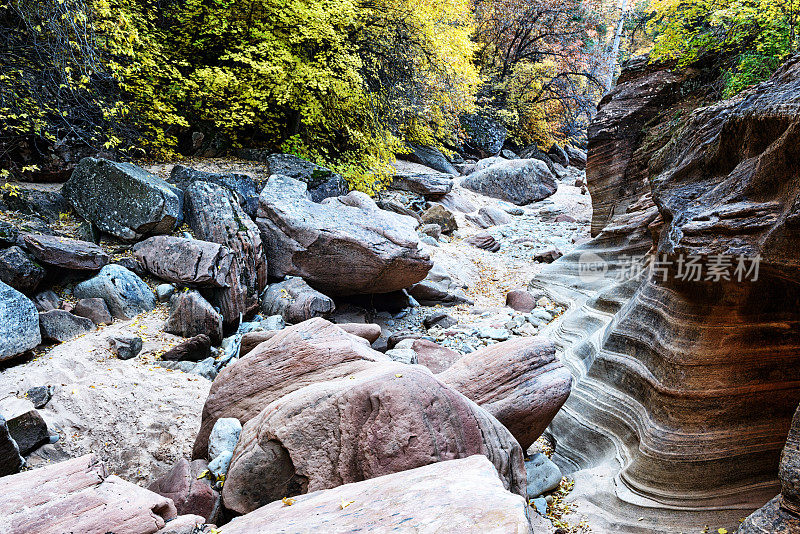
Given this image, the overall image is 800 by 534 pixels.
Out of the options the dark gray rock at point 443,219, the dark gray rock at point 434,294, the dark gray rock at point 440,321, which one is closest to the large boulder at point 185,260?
the dark gray rock at point 440,321

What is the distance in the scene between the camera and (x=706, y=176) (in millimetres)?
4027

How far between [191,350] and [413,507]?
495 centimetres

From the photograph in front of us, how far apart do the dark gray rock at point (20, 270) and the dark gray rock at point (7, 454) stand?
3114 mm

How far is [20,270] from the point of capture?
593 centimetres

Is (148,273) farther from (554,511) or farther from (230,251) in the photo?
(554,511)

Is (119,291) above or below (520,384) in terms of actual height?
below

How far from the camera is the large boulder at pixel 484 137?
21.9 metres

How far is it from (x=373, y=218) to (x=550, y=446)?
17.8ft

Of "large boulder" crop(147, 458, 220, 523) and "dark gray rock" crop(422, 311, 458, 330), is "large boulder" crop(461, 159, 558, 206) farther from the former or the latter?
"large boulder" crop(147, 458, 220, 523)

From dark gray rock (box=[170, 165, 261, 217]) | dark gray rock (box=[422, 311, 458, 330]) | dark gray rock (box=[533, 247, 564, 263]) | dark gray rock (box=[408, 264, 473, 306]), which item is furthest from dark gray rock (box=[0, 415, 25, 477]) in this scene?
dark gray rock (box=[533, 247, 564, 263])

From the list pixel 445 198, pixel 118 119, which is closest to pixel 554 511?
pixel 118 119

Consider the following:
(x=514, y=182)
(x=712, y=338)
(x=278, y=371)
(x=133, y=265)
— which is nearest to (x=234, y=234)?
(x=133, y=265)

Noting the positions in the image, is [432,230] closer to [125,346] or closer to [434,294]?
[434,294]

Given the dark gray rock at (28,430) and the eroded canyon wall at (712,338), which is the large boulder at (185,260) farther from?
the eroded canyon wall at (712,338)
